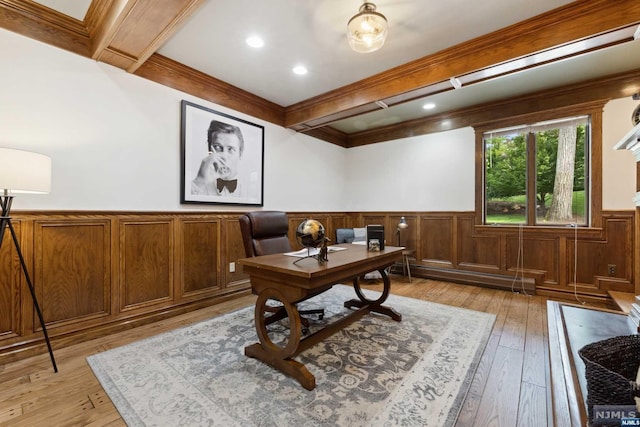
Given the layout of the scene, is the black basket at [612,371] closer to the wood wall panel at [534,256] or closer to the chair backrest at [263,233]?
the chair backrest at [263,233]

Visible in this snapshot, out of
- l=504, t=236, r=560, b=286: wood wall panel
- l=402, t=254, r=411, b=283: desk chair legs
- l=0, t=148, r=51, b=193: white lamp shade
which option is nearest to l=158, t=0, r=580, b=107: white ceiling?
l=0, t=148, r=51, b=193: white lamp shade

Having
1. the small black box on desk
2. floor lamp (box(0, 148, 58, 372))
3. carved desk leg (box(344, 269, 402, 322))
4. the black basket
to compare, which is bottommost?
carved desk leg (box(344, 269, 402, 322))

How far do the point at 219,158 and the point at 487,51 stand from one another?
9.89 ft

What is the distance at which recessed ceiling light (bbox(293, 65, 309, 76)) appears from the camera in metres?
2.92

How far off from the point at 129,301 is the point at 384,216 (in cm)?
401

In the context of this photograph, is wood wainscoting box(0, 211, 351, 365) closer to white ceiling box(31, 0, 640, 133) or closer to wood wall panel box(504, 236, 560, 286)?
white ceiling box(31, 0, 640, 133)

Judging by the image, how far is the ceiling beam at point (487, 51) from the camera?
1.95 meters

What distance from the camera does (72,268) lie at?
226 cm

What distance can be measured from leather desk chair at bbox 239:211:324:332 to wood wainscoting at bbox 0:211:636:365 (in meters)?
0.94

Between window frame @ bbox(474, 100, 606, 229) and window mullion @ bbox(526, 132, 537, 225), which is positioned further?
window mullion @ bbox(526, 132, 537, 225)

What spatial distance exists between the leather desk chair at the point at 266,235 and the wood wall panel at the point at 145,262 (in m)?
0.97

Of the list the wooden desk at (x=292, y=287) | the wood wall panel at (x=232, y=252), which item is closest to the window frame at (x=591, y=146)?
the wooden desk at (x=292, y=287)

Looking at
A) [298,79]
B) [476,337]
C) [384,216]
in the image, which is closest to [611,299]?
[476,337]

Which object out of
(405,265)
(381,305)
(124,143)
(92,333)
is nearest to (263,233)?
(381,305)
